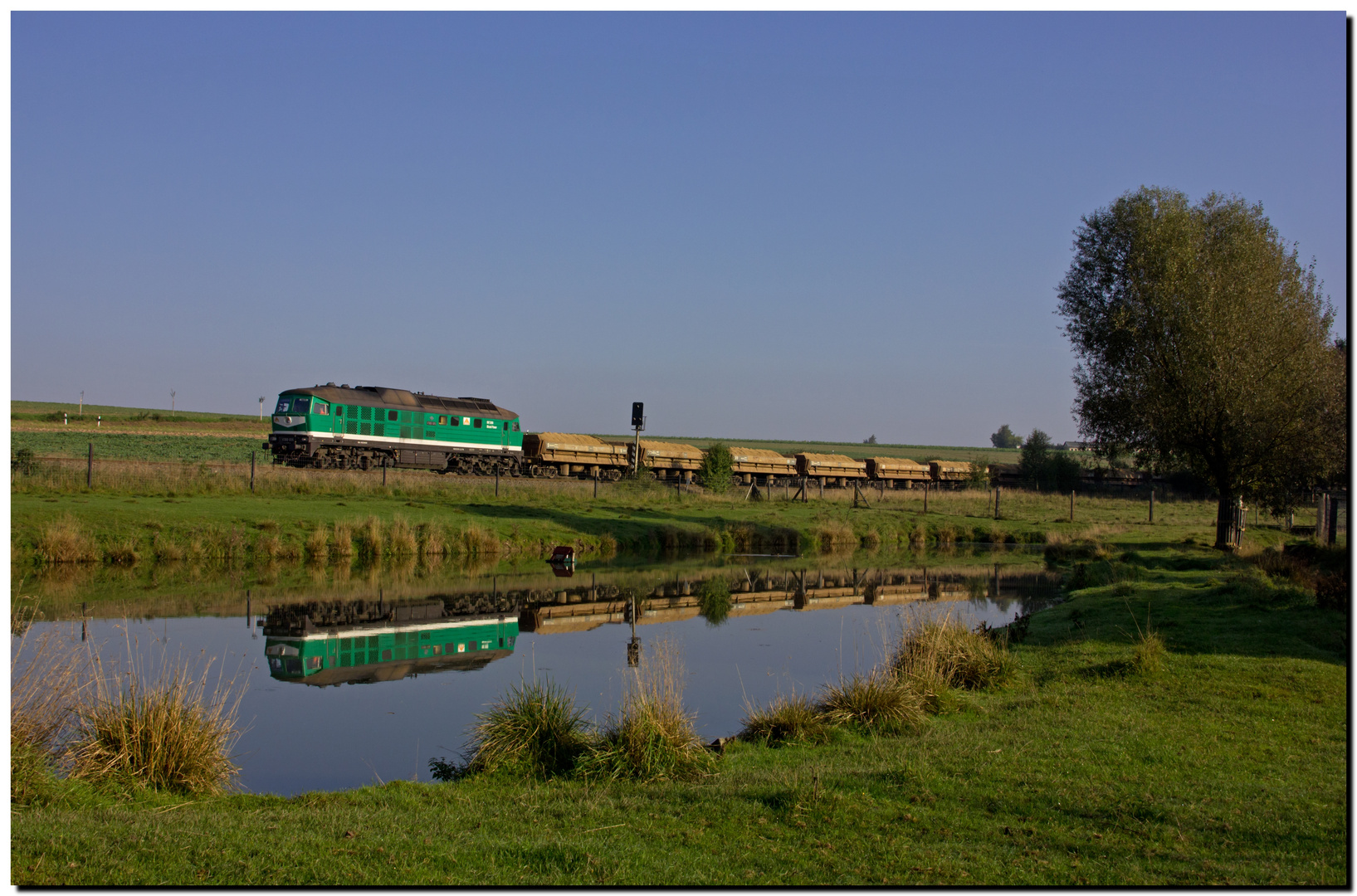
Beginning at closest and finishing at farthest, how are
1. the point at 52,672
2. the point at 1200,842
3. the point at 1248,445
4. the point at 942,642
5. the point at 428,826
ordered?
the point at 1200,842, the point at 428,826, the point at 52,672, the point at 942,642, the point at 1248,445

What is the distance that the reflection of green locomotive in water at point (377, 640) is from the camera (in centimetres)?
1254

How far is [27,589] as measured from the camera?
16.0 meters

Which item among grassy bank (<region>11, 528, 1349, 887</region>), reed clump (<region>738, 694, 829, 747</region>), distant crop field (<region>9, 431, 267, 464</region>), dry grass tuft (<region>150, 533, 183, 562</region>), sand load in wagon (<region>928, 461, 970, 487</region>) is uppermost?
distant crop field (<region>9, 431, 267, 464</region>)

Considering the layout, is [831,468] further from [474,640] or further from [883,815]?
[883,815]

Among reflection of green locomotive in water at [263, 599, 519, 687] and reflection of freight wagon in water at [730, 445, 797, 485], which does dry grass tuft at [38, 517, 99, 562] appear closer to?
reflection of green locomotive in water at [263, 599, 519, 687]

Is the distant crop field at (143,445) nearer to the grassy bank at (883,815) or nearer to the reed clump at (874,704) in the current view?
the reed clump at (874,704)

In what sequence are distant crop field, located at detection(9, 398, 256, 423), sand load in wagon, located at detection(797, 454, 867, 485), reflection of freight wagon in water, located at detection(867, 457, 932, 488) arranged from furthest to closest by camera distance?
distant crop field, located at detection(9, 398, 256, 423) → reflection of freight wagon in water, located at detection(867, 457, 932, 488) → sand load in wagon, located at detection(797, 454, 867, 485)

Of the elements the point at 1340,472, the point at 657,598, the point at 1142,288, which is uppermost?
the point at 1142,288

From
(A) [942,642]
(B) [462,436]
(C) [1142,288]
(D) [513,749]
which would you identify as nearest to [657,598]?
(A) [942,642]

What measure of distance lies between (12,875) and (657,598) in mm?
14392

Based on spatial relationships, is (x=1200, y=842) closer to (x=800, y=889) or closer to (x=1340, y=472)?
(x=800, y=889)

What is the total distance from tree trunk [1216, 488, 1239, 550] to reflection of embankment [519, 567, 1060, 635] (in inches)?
189

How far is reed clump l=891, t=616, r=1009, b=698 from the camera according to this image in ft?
35.6

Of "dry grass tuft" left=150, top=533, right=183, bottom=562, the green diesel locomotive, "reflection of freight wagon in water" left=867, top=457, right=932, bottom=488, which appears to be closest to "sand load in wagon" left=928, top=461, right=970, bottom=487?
"reflection of freight wagon in water" left=867, top=457, right=932, bottom=488
